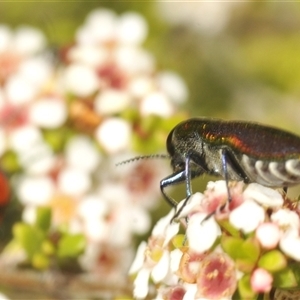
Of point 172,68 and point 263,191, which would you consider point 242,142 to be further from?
point 172,68

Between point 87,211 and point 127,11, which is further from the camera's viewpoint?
point 127,11

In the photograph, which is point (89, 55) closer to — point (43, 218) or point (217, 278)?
point (43, 218)

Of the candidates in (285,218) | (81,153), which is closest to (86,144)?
(81,153)

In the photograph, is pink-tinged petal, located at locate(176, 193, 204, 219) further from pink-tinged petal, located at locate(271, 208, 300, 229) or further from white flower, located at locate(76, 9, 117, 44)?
white flower, located at locate(76, 9, 117, 44)

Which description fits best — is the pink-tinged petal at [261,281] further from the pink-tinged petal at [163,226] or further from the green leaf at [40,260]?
the green leaf at [40,260]

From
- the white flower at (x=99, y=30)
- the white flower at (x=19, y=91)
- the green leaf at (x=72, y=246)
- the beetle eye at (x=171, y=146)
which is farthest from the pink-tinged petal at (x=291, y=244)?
the white flower at (x=99, y=30)

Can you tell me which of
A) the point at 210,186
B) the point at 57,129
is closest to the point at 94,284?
the point at 57,129

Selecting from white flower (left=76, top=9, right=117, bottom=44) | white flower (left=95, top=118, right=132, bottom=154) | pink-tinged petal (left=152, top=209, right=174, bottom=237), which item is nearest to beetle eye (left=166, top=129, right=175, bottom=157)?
pink-tinged petal (left=152, top=209, right=174, bottom=237)
